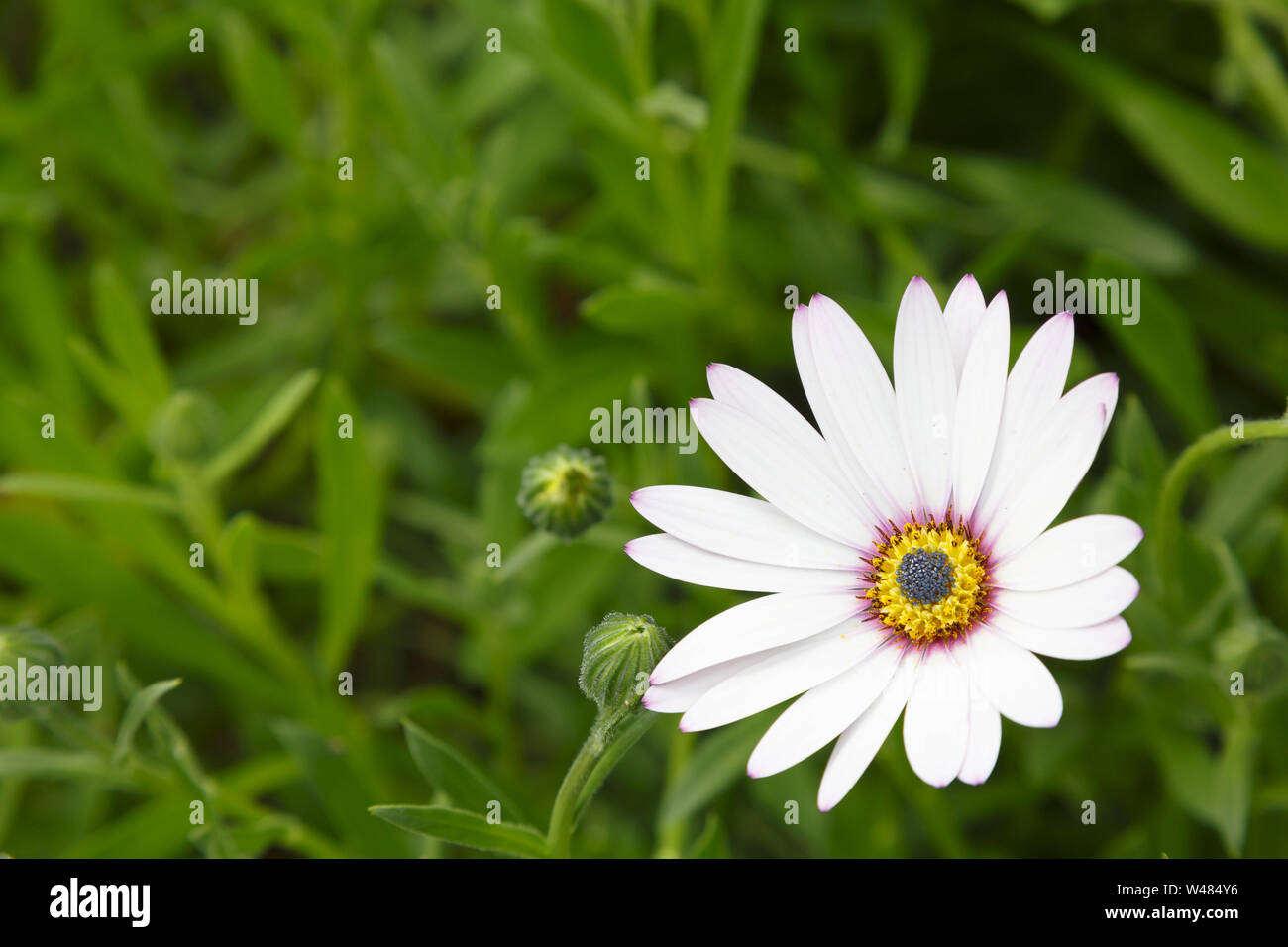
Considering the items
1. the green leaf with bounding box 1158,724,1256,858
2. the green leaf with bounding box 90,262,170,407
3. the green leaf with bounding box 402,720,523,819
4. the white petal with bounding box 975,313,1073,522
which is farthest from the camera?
the green leaf with bounding box 90,262,170,407

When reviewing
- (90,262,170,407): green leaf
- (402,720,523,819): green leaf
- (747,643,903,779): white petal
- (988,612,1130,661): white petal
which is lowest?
(402,720,523,819): green leaf

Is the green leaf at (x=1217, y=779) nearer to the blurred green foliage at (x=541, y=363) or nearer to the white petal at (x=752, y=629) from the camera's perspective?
the blurred green foliage at (x=541, y=363)

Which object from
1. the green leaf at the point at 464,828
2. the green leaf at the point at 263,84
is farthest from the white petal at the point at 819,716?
the green leaf at the point at 263,84

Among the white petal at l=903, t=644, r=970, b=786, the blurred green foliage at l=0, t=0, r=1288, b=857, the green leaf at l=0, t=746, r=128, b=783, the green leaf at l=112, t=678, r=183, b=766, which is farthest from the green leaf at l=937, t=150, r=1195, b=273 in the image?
the green leaf at l=0, t=746, r=128, b=783

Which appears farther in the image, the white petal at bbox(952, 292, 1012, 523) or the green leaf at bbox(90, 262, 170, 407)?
the green leaf at bbox(90, 262, 170, 407)

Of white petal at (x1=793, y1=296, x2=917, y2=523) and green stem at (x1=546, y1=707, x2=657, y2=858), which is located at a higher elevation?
white petal at (x1=793, y1=296, x2=917, y2=523)

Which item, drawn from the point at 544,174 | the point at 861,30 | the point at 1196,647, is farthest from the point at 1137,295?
the point at 544,174

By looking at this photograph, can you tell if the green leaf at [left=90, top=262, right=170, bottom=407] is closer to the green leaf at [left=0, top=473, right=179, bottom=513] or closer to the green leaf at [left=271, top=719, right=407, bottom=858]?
the green leaf at [left=0, top=473, right=179, bottom=513]

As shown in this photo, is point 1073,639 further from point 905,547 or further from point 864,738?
point 905,547
